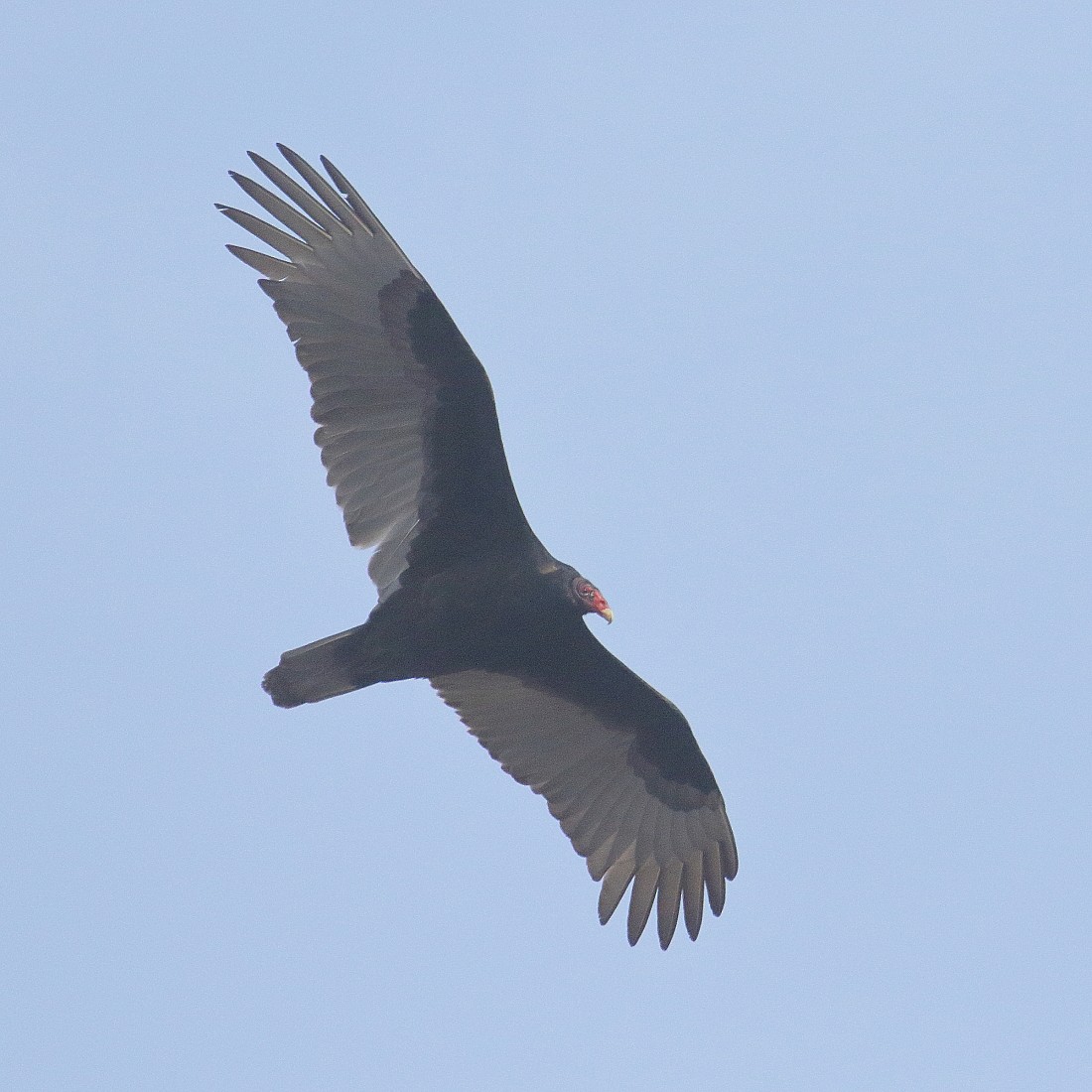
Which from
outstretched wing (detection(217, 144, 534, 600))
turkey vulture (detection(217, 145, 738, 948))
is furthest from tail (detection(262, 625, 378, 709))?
outstretched wing (detection(217, 144, 534, 600))

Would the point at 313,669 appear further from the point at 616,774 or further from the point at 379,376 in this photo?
the point at 616,774

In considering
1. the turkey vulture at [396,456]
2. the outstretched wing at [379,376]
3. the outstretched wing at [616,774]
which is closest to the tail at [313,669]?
the turkey vulture at [396,456]

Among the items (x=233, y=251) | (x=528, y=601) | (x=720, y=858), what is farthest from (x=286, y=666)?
(x=720, y=858)

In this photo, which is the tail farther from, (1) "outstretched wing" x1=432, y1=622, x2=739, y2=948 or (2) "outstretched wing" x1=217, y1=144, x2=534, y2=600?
(1) "outstretched wing" x1=432, y1=622, x2=739, y2=948

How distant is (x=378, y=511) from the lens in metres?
9.45

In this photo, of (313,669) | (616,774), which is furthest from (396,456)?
(616,774)

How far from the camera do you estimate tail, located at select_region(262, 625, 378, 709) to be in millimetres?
9266

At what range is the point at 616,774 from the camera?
1052cm

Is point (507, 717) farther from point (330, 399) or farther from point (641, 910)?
point (330, 399)

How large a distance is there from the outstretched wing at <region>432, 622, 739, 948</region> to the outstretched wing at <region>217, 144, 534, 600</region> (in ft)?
3.72

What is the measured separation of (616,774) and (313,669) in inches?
80.6

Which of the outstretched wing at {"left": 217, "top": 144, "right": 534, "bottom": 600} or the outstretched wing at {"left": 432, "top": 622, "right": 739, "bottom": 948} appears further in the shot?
the outstretched wing at {"left": 432, "top": 622, "right": 739, "bottom": 948}

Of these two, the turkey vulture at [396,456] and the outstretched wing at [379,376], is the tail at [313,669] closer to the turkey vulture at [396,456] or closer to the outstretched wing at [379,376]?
the turkey vulture at [396,456]

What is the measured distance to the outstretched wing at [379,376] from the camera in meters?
9.29
